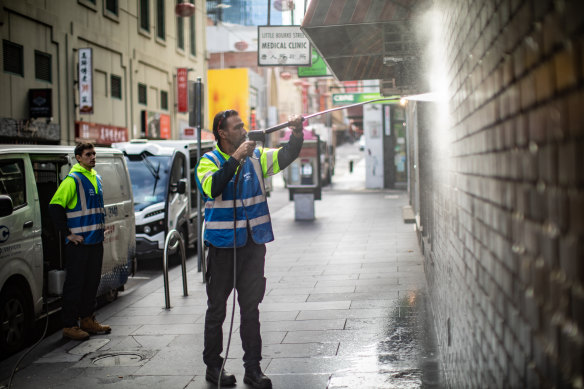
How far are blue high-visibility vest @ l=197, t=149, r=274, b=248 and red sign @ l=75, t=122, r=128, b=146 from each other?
1577cm

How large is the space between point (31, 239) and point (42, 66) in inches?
504

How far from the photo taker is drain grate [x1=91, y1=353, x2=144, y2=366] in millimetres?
6098

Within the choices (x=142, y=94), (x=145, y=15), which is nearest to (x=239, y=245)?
(x=142, y=94)

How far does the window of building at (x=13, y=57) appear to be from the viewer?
16703mm

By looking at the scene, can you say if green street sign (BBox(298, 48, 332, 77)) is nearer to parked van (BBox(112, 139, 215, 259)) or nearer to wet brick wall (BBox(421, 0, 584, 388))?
parked van (BBox(112, 139, 215, 259))

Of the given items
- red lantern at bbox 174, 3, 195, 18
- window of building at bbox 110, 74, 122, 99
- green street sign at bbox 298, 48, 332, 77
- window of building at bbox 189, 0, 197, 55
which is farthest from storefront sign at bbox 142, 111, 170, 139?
green street sign at bbox 298, 48, 332, 77

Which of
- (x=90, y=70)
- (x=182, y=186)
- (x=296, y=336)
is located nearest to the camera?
(x=296, y=336)

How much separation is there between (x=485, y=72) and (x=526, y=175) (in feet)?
2.80

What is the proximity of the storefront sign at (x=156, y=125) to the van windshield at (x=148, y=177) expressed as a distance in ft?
40.6

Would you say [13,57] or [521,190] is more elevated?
[13,57]

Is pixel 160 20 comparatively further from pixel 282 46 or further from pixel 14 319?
pixel 14 319

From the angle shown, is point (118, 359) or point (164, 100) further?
point (164, 100)

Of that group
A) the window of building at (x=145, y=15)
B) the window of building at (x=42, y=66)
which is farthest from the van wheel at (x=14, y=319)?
the window of building at (x=145, y=15)

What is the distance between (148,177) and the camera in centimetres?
1344
